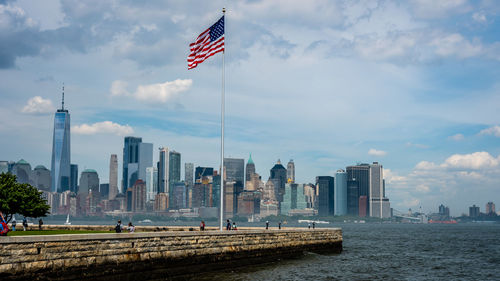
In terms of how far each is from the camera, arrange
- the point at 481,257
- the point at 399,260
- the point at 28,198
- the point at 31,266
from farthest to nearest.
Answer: the point at 481,257
the point at 399,260
the point at 28,198
the point at 31,266

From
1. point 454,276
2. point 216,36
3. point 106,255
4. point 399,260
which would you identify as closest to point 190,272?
point 106,255

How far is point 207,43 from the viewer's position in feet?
136

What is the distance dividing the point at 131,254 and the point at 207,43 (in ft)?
61.5

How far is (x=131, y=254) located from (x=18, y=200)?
2158 centimetres

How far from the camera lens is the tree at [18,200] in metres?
46.3

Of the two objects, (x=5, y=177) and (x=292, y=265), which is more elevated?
(x=5, y=177)

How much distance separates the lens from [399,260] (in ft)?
171

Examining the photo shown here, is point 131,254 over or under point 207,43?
under

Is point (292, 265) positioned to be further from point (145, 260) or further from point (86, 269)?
→ point (86, 269)

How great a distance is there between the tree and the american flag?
21142 millimetres

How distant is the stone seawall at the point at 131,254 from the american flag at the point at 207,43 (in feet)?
47.2

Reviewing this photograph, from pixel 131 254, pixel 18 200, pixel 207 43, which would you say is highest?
pixel 207 43

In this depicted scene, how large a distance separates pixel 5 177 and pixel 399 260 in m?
40.5

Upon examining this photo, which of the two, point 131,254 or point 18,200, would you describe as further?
point 18,200
